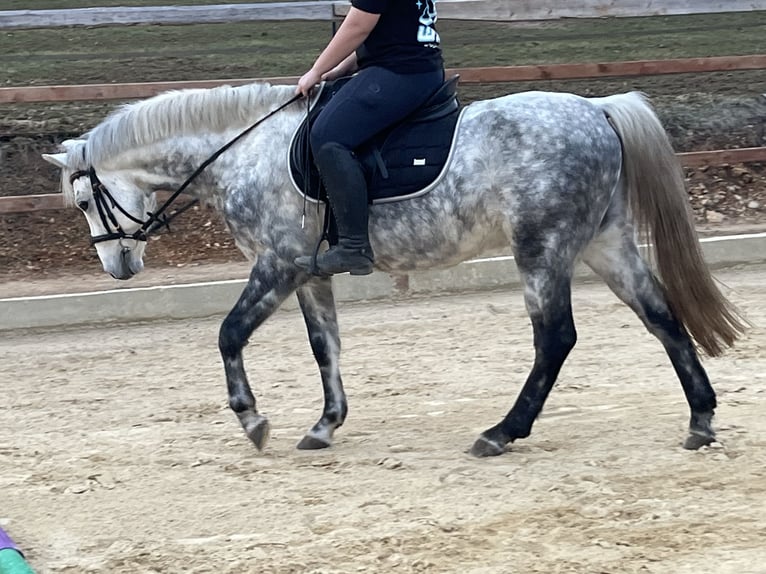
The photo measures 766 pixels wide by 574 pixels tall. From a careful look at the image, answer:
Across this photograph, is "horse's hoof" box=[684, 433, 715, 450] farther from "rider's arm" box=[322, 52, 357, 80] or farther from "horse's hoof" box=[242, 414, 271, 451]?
"rider's arm" box=[322, 52, 357, 80]

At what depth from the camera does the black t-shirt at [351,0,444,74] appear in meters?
4.86

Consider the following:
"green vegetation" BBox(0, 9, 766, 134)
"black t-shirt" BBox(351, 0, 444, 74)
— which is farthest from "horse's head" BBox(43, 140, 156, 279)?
"green vegetation" BBox(0, 9, 766, 134)

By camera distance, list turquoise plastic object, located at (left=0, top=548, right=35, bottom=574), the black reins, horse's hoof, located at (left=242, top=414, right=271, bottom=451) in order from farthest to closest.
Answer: the black reins → horse's hoof, located at (left=242, top=414, right=271, bottom=451) → turquoise plastic object, located at (left=0, top=548, right=35, bottom=574)

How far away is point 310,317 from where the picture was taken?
554cm

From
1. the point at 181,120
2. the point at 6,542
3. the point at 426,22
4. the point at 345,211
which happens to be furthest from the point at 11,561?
the point at 426,22

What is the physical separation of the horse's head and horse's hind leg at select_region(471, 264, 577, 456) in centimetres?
184

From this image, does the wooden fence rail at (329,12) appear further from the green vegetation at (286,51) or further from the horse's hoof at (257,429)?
the horse's hoof at (257,429)

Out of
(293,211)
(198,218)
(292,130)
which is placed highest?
(292,130)

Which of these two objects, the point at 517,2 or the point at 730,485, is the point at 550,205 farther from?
the point at 517,2

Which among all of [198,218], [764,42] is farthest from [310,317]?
[764,42]

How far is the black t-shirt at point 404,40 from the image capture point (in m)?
4.86

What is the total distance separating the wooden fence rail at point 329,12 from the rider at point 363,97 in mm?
4609

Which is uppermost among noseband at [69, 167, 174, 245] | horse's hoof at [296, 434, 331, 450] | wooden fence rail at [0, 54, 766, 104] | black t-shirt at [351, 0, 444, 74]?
black t-shirt at [351, 0, 444, 74]

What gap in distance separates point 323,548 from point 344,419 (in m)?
1.47
